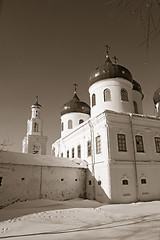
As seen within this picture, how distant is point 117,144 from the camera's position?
15.1 metres

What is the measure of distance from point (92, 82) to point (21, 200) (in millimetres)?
13085

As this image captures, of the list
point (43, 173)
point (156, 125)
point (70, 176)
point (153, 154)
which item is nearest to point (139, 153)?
point (153, 154)

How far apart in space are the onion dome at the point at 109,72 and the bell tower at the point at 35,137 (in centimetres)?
1476

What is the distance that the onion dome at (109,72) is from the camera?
18.2 metres

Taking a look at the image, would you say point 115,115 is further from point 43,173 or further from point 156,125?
point 43,173

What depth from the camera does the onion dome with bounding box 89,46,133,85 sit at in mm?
18219

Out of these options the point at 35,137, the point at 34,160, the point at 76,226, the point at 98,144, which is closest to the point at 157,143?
the point at 98,144

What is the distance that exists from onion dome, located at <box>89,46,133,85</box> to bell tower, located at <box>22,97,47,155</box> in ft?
48.4

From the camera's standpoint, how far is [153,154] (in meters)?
16.2

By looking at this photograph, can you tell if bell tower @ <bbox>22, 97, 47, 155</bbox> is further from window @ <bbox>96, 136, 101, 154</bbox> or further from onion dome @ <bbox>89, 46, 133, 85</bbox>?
window @ <bbox>96, 136, 101, 154</bbox>

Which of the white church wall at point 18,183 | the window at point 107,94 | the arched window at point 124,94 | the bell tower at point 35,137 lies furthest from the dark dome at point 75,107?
the white church wall at point 18,183

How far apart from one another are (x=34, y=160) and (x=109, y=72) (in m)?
11.4

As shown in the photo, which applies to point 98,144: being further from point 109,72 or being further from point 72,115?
point 72,115

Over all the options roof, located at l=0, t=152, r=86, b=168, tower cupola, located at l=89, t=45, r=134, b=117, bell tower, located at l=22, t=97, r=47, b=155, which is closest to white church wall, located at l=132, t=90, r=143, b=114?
tower cupola, located at l=89, t=45, r=134, b=117
